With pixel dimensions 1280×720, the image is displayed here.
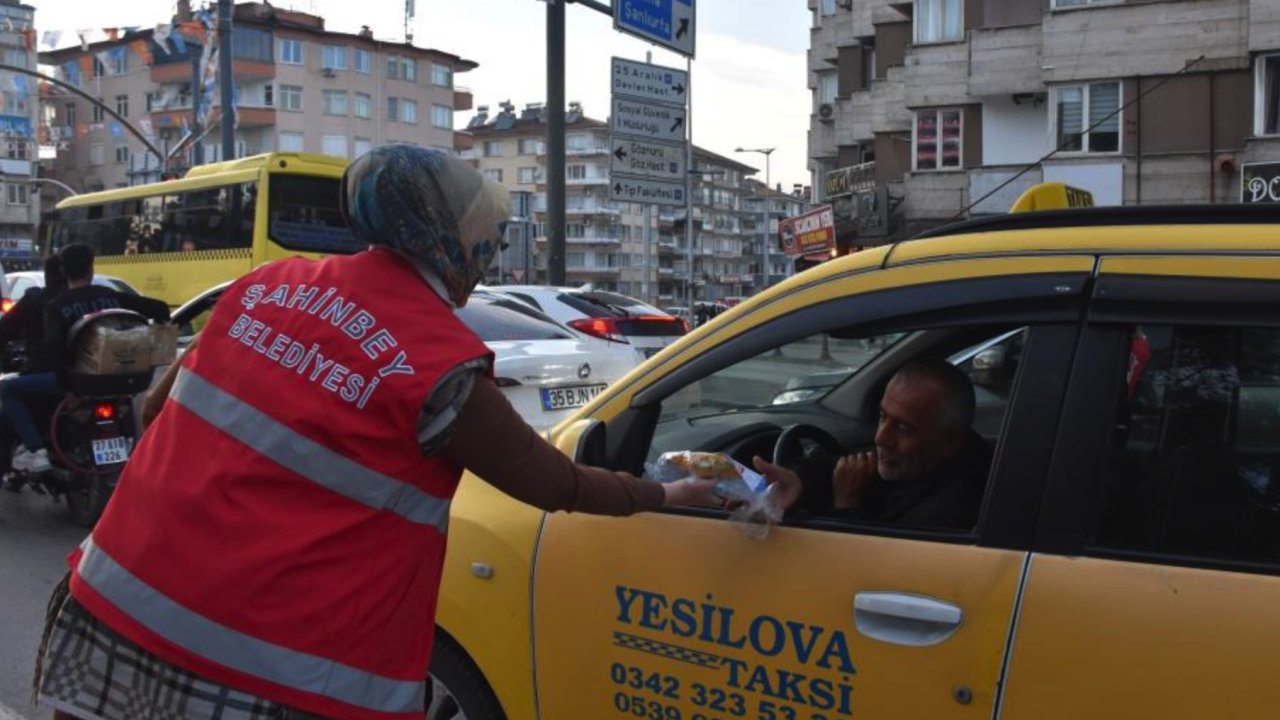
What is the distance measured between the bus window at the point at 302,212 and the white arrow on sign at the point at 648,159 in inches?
357

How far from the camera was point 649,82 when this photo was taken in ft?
37.7

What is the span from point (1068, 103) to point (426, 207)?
28986 millimetres

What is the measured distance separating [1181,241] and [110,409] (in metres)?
6.76

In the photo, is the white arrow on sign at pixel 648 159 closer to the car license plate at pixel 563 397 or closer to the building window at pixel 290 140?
the car license plate at pixel 563 397

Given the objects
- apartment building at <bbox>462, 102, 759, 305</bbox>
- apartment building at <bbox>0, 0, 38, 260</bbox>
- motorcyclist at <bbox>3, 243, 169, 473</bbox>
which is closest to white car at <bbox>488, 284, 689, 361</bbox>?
motorcyclist at <bbox>3, 243, 169, 473</bbox>

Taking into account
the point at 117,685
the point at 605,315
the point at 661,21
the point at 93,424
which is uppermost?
the point at 661,21

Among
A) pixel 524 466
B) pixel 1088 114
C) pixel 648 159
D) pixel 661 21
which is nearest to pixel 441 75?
pixel 1088 114

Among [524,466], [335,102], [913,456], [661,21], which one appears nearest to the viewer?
[524,466]

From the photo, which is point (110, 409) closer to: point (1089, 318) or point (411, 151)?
point (411, 151)

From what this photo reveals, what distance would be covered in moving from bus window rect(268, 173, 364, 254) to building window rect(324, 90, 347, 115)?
193 ft

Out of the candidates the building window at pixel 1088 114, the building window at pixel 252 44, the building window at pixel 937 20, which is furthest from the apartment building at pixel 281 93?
the building window at pixel 1088 114

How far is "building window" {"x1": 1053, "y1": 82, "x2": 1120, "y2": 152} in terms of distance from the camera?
26922 mm

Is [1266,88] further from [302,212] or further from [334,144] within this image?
[334,144]

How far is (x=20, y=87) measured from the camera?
3093 inches
